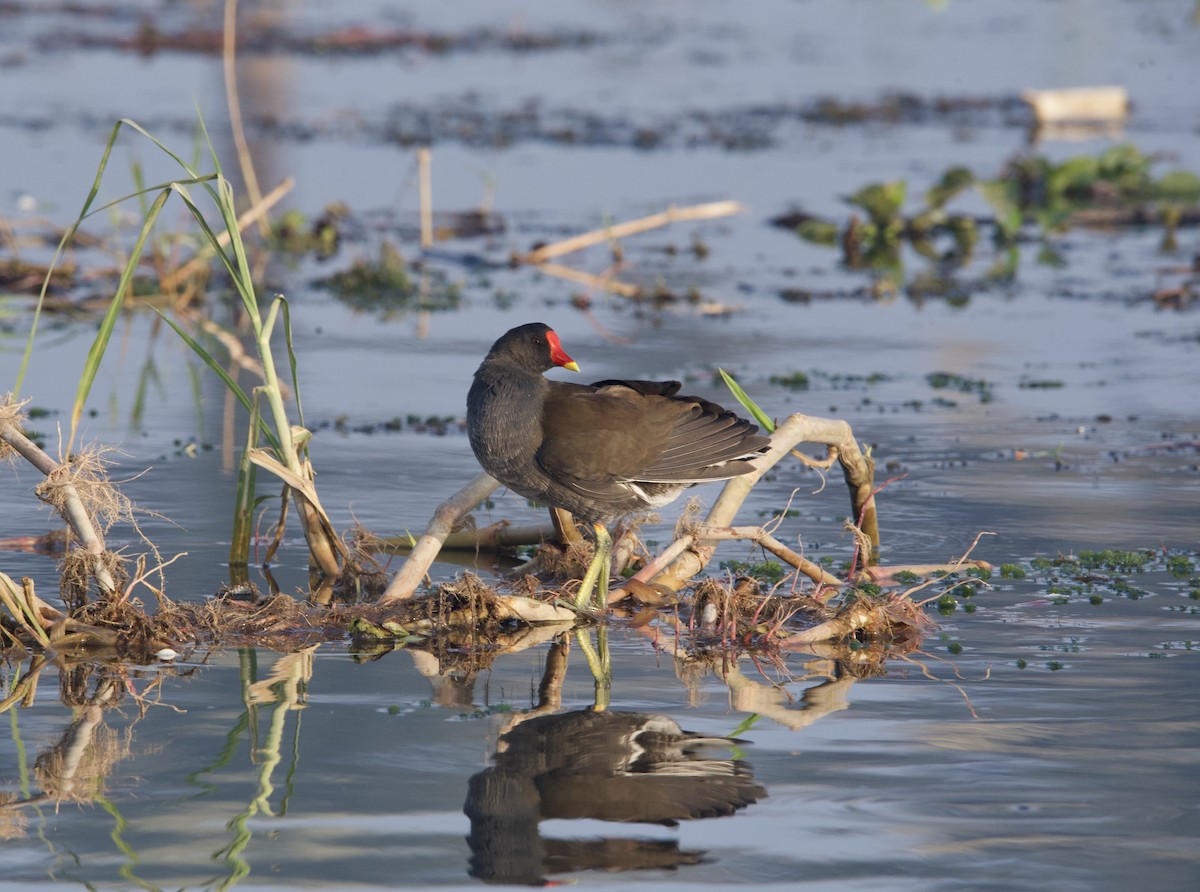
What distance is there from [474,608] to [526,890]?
205 centimetres

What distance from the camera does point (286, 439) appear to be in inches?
259

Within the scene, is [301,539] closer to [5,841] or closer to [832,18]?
[5,841]

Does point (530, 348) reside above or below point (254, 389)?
above

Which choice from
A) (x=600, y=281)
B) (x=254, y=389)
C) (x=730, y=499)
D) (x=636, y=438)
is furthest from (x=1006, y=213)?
(x=254, y=389)

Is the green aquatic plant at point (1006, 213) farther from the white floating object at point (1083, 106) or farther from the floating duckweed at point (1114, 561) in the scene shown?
the floating duckweed at point (1114, 561)

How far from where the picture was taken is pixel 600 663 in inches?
238

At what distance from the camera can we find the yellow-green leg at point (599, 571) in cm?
638

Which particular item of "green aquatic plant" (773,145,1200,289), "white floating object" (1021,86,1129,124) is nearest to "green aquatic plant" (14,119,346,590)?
"green aquatic plant" (773,145,1200,289)

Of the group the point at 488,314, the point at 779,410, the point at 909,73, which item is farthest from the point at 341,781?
the point at 909,73

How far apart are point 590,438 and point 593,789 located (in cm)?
153

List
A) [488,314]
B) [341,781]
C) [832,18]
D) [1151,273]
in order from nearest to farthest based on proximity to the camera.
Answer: [341,781] → [488,314] → [1151,273] → [832,18]

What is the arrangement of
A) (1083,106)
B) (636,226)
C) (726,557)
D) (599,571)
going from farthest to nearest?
(1083,106)
(636,226)
(726,557)
(599,571)

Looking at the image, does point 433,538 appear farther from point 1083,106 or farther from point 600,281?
point 1083,106

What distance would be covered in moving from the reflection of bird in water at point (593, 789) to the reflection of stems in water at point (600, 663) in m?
0.15
